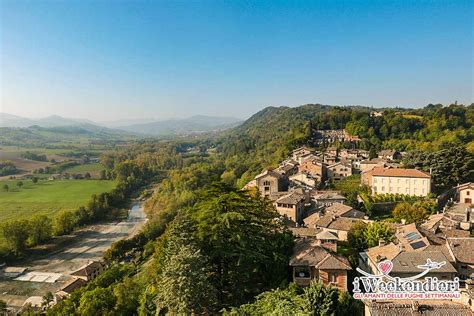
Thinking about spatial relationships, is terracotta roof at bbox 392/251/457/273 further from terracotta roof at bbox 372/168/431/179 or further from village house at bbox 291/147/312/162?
village house at bbox 291/147/312/162

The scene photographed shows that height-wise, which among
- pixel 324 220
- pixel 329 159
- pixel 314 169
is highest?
pixel 329 159

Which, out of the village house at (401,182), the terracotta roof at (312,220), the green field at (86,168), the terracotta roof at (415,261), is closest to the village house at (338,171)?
the village house at (401,182)

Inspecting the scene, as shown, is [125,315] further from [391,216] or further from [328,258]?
[391,216]

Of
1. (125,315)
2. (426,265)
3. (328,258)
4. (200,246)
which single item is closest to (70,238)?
(125,315)

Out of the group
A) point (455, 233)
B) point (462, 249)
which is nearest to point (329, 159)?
point (455, 233)

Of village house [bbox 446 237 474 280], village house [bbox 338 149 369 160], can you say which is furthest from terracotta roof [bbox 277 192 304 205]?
village house [bbox 338 149 369 160]

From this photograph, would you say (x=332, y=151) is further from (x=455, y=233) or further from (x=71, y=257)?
(x=71, y=257)

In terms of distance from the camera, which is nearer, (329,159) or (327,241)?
(327,241)
